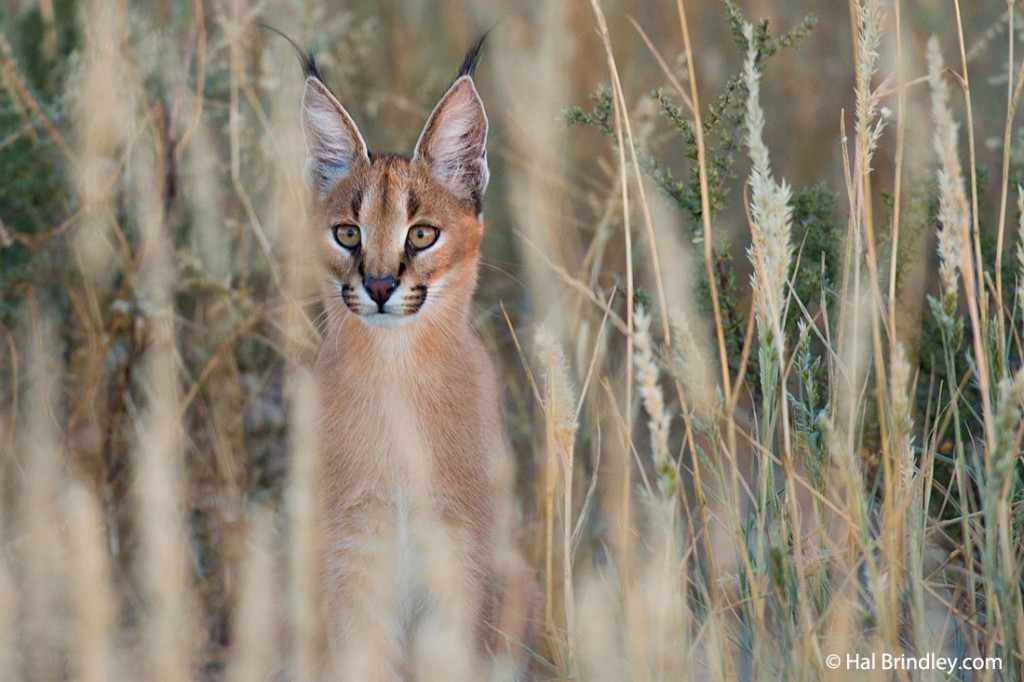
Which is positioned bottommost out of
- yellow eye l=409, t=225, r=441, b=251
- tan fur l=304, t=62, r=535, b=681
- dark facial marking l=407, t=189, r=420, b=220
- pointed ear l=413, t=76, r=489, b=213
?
tan fur l=304, t=62, r=535, b=681

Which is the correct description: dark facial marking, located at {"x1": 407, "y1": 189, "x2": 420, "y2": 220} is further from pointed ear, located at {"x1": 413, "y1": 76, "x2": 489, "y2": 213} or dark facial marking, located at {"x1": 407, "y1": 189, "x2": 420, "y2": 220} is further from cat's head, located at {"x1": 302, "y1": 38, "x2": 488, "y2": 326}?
pointed ear, located at {"x1": 413, "y1": 76, "x2": 489, "y2": 213}

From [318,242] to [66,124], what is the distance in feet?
4.84

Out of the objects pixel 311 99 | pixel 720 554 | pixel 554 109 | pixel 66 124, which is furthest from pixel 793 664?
pixel 66 124

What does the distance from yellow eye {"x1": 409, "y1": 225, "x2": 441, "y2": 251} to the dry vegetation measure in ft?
1.02

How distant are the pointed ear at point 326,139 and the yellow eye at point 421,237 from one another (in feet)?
0.92

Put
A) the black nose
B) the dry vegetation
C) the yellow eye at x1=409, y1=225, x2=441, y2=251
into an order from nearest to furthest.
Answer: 1. the dry vegetation
2. the black nose
3. the yellow eye at x1=409, y1=225, x2=441, y2=251

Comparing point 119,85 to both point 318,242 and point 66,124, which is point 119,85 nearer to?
point 66,124

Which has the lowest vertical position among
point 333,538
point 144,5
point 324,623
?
point 324,623

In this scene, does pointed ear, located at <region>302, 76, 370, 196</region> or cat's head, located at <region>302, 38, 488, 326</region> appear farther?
pointed ear, located at <region>302, 76, 370, 196</region>

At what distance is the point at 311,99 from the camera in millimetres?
3189

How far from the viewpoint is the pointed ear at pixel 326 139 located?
3154 mm

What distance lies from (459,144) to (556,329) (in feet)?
1.80

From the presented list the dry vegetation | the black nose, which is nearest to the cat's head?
the black nose

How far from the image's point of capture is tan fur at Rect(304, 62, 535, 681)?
298 cm
